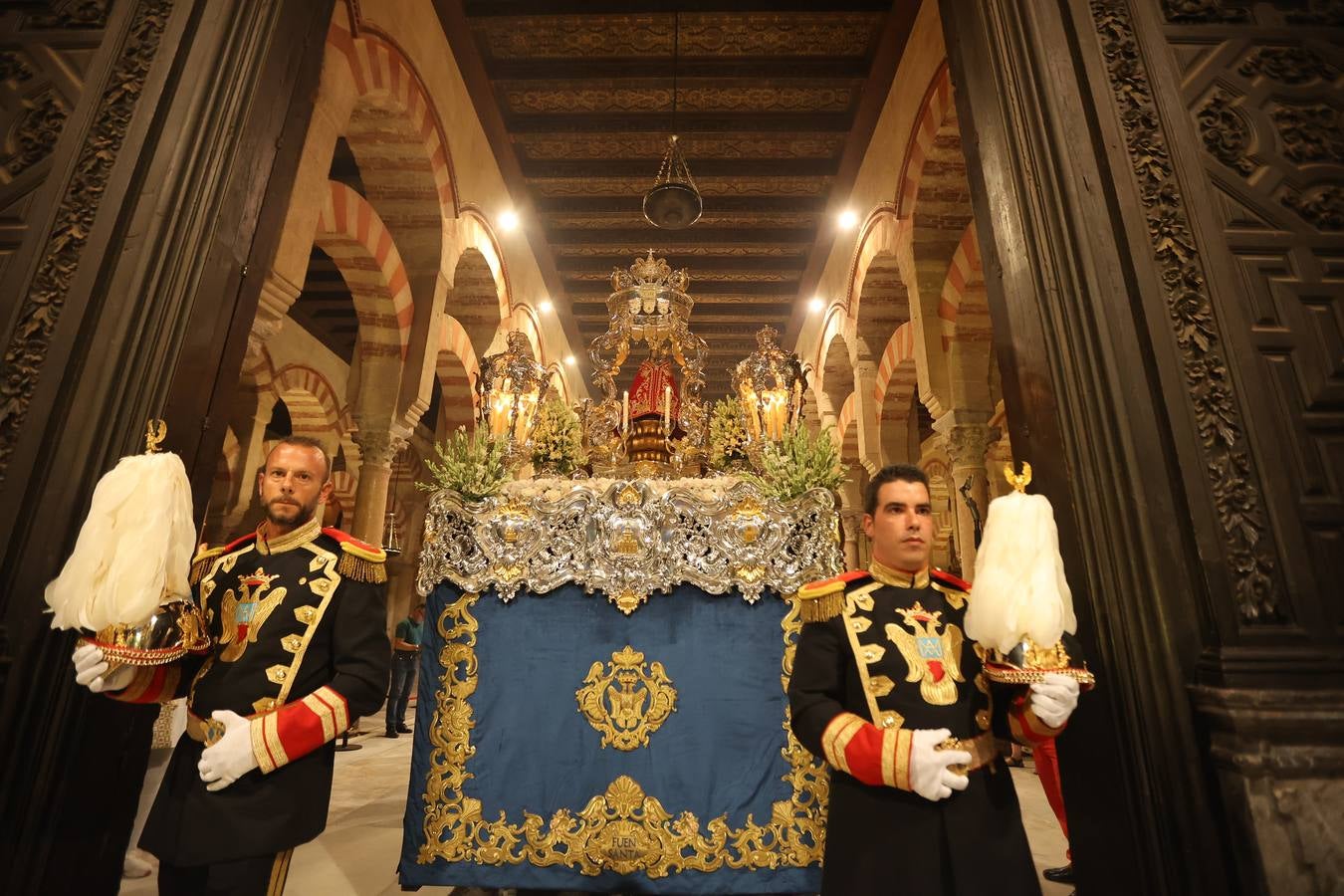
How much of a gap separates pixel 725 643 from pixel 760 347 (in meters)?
2.08

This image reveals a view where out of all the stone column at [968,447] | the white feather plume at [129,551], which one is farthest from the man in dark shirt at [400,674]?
the stone column at [968,447]

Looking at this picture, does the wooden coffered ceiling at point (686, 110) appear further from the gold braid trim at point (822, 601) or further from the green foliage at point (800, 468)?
the gold braid trim at point (822, 601)

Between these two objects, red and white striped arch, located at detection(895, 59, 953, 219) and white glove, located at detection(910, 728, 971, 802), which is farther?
red and white striped arch, located at detection(895, 59, 953, 219)

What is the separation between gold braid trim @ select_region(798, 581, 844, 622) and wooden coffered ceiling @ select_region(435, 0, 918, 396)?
562 cm

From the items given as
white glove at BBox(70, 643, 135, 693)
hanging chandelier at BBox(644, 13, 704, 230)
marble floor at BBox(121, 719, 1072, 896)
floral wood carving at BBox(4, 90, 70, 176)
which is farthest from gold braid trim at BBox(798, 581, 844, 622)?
hanging chandelier at BBox(644, 13, 704, 230)

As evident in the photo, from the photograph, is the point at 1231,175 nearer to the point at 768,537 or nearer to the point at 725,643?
the point at 768,537

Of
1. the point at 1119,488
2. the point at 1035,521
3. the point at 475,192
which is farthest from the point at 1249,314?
the point at 475,192

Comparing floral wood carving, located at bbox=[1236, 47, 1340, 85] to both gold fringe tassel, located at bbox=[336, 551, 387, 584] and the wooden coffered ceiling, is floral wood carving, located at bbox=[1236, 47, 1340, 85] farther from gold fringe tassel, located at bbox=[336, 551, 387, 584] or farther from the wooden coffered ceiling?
the wooden coffered ceiling

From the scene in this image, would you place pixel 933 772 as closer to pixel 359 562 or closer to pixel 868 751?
pixel 868 751

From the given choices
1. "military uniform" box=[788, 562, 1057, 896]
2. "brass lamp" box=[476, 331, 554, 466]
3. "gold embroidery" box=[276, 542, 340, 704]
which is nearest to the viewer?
"military uniform" box=[788, 562, 1057, 896]

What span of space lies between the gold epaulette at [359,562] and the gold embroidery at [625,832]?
864mm

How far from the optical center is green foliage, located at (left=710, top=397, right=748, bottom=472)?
356cm

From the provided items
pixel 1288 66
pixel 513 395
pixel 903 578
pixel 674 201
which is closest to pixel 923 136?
pixel 674 201

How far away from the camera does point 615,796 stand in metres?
2.25
